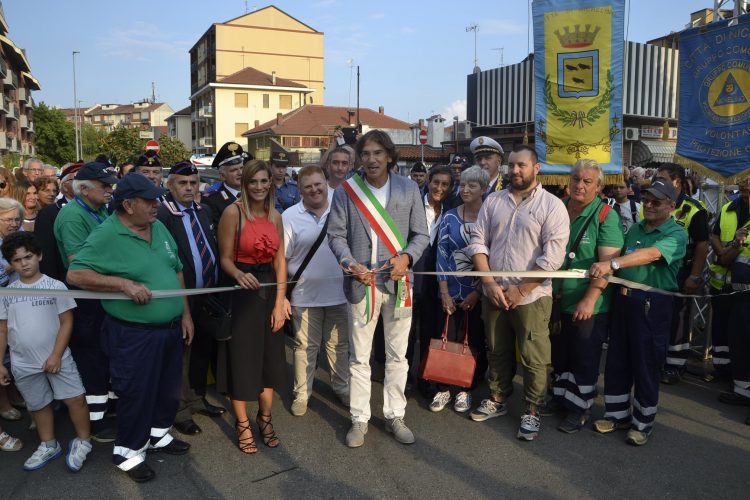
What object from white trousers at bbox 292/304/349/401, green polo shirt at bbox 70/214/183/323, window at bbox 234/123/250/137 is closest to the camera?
green polo shirt at bbox 70/214/183/323

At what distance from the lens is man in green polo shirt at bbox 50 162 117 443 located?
13.8 ft

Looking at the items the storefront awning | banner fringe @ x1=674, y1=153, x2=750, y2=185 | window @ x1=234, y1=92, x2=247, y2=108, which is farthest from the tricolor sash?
window @ x1=234, y1=92, x2=247, y2=108

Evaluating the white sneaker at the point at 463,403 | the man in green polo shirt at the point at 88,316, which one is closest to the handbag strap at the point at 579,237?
the white sneaker at the point at 463,403

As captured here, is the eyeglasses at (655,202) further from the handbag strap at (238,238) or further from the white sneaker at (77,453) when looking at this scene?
the white sneaker at (77,453)

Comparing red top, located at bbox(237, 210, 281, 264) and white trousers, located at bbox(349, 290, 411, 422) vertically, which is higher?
red top, located at bbox(237, 210, 281, 264)

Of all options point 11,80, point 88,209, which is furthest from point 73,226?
point 11,80

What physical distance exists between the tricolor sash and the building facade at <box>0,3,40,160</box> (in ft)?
126

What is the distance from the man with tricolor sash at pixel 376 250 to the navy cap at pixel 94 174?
1726 mm

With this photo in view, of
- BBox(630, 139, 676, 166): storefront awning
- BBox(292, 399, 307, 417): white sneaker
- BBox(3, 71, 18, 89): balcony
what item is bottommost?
BBox(292, 399, 307, 417): white sneaker

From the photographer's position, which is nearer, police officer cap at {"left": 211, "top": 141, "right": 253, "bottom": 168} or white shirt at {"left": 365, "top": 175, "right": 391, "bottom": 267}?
white shirt at {"left": 365, "top": 175, "right": 391, "bottom": 267}

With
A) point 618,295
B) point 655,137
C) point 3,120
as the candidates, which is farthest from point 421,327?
point 3,120

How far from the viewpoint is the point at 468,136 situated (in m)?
34.2

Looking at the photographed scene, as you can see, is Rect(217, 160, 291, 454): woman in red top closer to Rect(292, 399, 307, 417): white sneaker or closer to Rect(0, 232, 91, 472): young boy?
Rect(292, 399, 307, 417): white sneaker

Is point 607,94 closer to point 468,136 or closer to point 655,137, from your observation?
point 655,137
